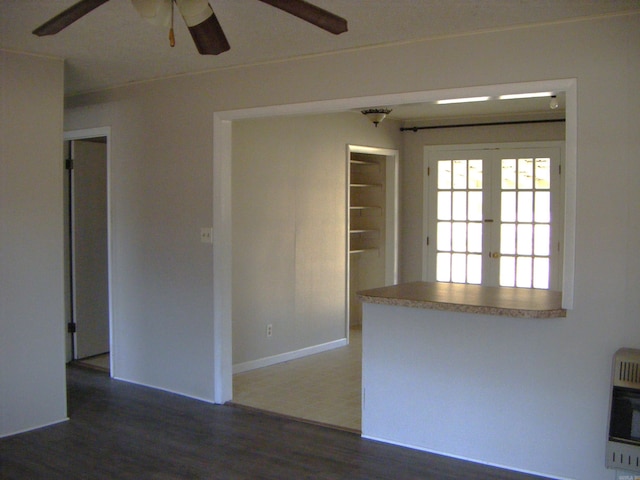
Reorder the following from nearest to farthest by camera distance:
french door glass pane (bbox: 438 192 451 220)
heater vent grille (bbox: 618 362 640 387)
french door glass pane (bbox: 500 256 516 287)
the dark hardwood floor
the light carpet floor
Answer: heater vent grille (bbox: 618 362 640 387) → the dark hardwood floor → the light carpet floor → french door glass pane (bbox: 500 256 516 287) → french door glass pane (bbox: 438 192 451 220)

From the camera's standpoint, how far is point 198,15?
2.34 metres

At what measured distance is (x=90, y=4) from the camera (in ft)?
7.73

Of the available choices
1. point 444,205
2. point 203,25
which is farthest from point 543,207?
point 203,25

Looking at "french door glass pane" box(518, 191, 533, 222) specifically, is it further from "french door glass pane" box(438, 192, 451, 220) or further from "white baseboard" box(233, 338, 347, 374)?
"white baseboard" box(233, 338, 347, 374)

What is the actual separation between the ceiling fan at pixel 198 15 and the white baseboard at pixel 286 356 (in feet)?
Result: 11.4

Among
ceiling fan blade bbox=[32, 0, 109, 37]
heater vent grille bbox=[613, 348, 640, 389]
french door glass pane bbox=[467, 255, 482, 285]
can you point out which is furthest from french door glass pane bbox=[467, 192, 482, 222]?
ceiling fan blade bbox=[32, 0, 109, 37]

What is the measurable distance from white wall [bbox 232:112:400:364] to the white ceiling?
1315 mm

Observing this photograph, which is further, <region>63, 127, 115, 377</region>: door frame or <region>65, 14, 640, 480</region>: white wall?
<region>63, 127, 115, 377</region>: door frame

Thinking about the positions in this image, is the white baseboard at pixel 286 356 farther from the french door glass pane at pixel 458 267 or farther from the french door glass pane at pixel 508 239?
the french door glass pane at pixel 508 239

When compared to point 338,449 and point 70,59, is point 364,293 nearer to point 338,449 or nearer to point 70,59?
point 338,449

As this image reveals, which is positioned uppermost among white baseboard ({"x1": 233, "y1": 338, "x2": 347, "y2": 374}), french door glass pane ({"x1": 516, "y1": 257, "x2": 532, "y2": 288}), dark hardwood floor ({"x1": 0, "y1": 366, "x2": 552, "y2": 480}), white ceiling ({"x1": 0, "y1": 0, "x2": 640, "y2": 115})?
white ceiling ({"x1": 0, "y1": 0, "x2": 640, "y2": 115})

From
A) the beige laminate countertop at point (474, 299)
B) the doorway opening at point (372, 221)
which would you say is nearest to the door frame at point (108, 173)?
the beige laminate countertop at point (474, 299)

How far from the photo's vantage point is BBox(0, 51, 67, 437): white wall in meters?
3.98

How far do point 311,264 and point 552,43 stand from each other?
347 cm
